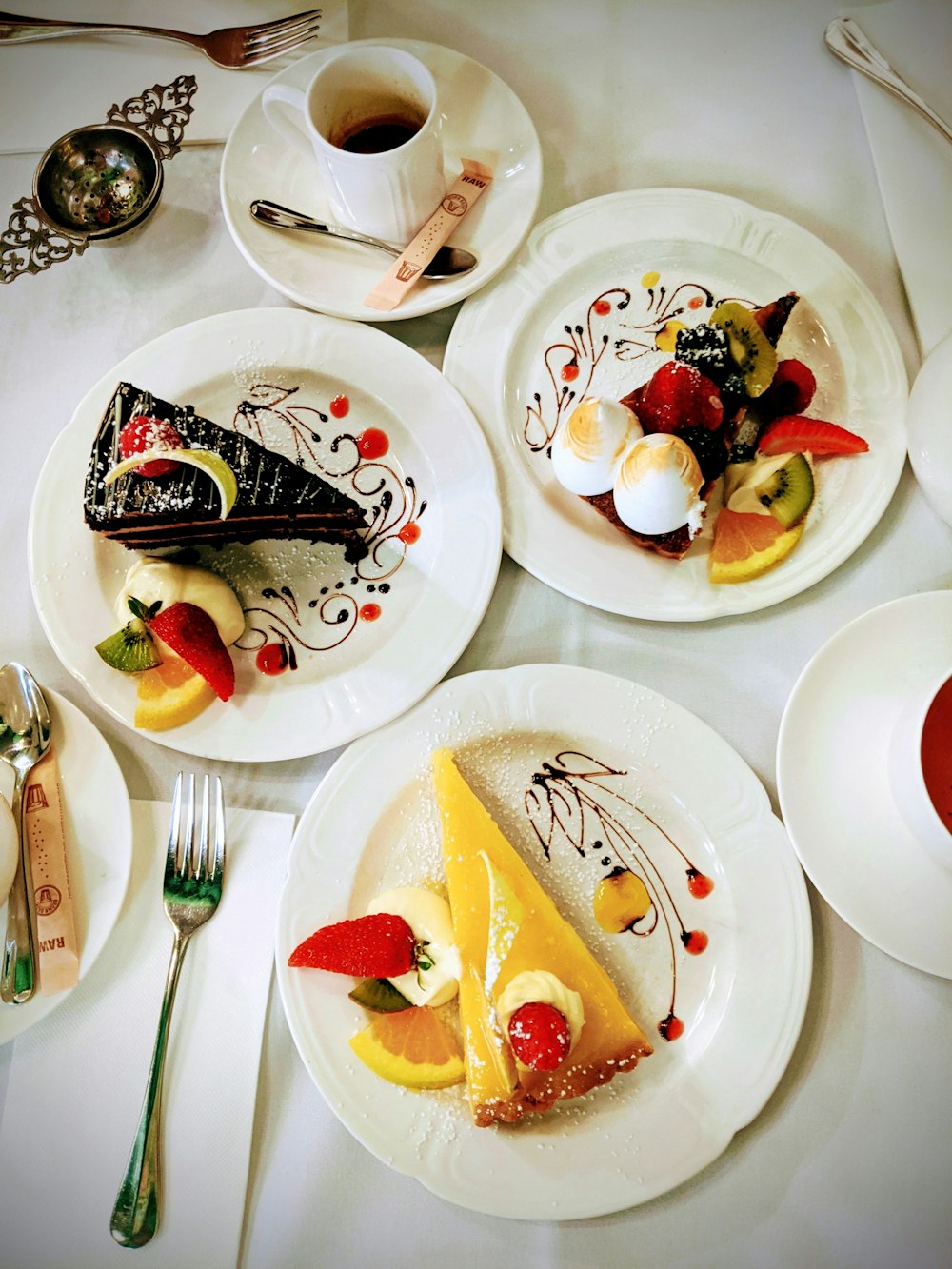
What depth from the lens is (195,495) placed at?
137 centimetres

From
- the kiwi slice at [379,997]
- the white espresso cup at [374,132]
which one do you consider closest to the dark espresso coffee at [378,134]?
the white espresso cup at [374,132]

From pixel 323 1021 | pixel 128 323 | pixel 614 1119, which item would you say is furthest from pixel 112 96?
pixel 614 1119

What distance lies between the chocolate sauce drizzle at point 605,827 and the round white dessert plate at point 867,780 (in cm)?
18

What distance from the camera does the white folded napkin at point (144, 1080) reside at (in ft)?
3.92

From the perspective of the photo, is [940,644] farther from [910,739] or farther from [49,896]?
[49,896]

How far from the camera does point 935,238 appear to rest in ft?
4.79

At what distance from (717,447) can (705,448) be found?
19 mm

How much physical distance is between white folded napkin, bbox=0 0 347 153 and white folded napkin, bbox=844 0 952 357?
985 mm

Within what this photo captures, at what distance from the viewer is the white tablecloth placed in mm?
1188

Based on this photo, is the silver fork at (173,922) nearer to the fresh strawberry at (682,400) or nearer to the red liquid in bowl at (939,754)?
the fresh strawberry at (682,400)

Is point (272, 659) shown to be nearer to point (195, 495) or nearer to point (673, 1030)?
point (195, 495)

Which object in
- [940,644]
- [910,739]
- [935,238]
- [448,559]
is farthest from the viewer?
[935,238]

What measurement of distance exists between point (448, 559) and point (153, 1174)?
3.19ft

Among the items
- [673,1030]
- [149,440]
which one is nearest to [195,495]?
[149,440]
